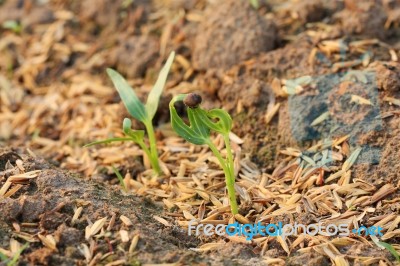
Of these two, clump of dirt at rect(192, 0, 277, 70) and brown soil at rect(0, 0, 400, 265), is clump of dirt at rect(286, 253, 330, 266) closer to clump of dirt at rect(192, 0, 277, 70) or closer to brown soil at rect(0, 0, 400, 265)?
brown soil at rect(0, 0, 400, 265)

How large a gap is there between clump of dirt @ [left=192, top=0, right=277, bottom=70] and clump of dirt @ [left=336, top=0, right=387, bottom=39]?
43 centimetres

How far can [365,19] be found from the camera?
412 centimetres

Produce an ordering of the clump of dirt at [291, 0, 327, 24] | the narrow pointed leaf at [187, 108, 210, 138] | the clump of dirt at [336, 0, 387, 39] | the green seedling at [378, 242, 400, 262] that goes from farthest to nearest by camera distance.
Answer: the clump of dirt at [291, 0, 327, 24], the clump of dirt at [336, 0, 387, 39], the narrow pointed leaf at [187, 108, 210, 138], the green seedling at [378, 242, 400, 262]

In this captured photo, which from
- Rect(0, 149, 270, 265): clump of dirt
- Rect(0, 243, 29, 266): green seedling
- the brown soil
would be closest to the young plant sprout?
the brown soil

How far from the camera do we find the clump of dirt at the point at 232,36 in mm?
4199

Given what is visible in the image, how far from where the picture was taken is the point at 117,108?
13.8ft

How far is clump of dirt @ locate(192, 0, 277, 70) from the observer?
4.20 meters

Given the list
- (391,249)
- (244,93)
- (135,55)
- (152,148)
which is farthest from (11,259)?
(135,55)

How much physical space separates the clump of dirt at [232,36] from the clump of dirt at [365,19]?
431 millimetres

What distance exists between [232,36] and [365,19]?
2.50 ft

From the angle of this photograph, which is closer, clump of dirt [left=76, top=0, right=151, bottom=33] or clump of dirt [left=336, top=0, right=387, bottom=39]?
clump of dirt [left=336, top=0, right=387, bottom=39]

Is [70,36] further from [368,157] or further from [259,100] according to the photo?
[368,157]

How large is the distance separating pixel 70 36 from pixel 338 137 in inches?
88.2

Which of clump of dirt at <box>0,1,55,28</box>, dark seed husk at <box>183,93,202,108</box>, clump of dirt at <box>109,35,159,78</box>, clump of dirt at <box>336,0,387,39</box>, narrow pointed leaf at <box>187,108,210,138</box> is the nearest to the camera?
dark seed husk at <box>183,93,202,108</box>
